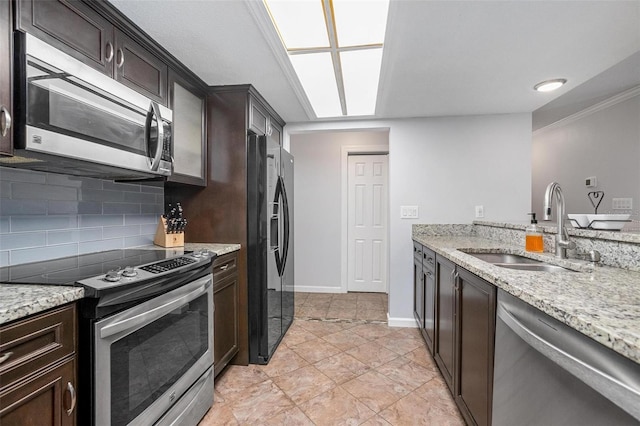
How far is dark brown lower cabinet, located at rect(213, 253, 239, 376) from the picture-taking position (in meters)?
1.89

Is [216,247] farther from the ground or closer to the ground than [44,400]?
farther from the ground

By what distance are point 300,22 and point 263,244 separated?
146cm

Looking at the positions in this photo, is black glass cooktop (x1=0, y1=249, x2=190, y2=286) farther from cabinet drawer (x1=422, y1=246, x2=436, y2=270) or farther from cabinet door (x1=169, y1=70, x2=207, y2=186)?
cabinet drawer (x1=422, y1=246, x2=436, y2=270)

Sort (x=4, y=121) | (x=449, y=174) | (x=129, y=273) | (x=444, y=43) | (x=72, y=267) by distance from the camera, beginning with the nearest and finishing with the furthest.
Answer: (x=4, y=121) → (x=129, y=273) → (x=72, y=267) → (x=444, y=43) → (x=449, y=174)

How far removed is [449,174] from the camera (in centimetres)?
296

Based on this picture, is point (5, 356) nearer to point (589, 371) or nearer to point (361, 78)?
point (589, 371)

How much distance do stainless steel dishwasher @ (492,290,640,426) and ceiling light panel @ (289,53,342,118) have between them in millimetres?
1713

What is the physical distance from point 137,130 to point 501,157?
3.06 m

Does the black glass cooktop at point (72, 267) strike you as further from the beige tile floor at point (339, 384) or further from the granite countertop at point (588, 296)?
the granite countertop at point (588, 296)

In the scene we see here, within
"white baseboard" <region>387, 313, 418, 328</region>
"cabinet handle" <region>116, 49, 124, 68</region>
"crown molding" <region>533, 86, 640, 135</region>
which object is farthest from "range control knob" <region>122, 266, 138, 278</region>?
"crown molding" <region>533, 86, 640, 135</region>

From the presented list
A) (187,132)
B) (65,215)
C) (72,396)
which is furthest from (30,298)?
(187,132)

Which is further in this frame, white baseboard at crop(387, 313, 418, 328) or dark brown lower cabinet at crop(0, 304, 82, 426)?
white baseboard at crop(387, 313, 418, 328)

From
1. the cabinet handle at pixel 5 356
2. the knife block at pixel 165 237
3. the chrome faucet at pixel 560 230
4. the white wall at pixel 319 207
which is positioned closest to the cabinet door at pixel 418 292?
the chrome faucet at pixel 560 230

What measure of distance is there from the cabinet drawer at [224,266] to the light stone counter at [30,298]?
901 mm
